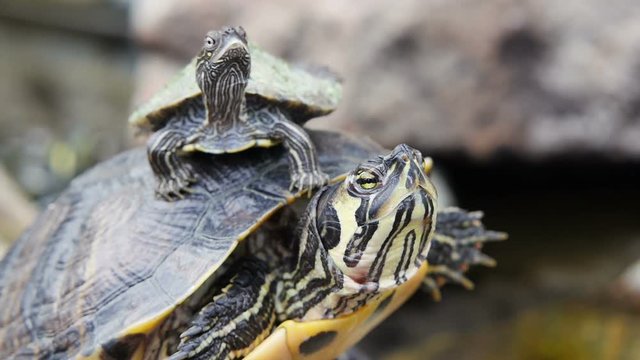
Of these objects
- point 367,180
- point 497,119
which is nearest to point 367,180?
point 367,180

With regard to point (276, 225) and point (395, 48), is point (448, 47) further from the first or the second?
point (276, 225)

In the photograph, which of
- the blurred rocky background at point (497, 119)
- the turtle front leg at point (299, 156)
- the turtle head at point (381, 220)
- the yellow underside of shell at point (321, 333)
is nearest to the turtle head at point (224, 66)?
the turtle front leg at point (299, 156)

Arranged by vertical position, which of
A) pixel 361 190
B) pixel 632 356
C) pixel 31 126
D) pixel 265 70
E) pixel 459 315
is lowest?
pixel 459 315

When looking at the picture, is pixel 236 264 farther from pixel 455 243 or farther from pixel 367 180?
pixel 455 243

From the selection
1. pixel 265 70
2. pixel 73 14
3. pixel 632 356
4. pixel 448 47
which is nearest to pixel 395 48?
pixel 448 47

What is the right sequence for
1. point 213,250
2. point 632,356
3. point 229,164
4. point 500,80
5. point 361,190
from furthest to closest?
point 500,80 < point 632,356 < point 229,164 < point 213,250 < point 361,190

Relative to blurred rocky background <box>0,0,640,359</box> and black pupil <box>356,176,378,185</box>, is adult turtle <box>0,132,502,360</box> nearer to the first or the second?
black pupil <box>356,176,378,185</box>

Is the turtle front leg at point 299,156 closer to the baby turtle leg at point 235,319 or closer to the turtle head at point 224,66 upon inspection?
the turtle head at point 224,66
